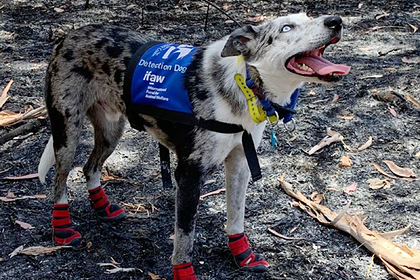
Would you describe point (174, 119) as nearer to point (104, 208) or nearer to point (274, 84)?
point (274, 84)

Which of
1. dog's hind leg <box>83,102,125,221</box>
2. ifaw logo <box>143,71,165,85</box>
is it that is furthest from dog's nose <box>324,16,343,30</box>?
dog's hind leg <box>83,102,125,221</box>

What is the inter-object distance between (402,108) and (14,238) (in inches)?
157

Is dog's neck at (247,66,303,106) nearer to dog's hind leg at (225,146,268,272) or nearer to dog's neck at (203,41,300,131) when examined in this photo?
dog's neck at (203,41,300,131)

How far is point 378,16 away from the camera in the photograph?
9156 mm

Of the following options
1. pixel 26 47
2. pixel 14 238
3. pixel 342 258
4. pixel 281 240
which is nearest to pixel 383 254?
pixel 342 258

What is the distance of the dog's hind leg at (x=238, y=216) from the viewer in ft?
13.6

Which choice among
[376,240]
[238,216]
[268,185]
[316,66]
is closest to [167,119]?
[238,216]

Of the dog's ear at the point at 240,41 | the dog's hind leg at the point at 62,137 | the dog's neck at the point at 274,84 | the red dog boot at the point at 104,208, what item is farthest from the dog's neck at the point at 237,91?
the red dog boot at the point at 104,208

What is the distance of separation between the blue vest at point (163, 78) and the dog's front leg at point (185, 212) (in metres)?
0.38

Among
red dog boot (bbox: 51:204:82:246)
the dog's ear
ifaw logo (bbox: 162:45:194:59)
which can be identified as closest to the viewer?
the dog's ear

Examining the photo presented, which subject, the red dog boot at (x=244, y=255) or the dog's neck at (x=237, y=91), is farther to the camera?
the red dog boot at (x=244, y=255)

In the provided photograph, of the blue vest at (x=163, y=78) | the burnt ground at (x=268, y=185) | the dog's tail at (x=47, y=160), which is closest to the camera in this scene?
the blue vest at (x=163, y=78)

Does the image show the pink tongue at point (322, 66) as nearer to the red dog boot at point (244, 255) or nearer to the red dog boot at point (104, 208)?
the red dog boot at point (244, 255)

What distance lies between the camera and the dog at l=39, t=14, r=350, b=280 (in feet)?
11.5
